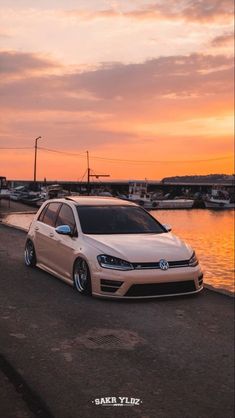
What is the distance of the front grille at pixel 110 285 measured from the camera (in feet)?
22.0

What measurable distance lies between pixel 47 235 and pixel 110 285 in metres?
2.23

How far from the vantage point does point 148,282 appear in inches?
253

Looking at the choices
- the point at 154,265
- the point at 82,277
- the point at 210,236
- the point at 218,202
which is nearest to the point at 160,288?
the point at 154,265

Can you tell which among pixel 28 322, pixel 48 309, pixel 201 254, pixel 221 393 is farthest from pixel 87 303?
pixel 201 254

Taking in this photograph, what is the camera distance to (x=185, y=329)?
713cm

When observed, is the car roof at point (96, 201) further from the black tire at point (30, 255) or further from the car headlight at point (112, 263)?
the black tire at point (30, 255)

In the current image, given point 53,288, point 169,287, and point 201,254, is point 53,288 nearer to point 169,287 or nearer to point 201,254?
point 169,287

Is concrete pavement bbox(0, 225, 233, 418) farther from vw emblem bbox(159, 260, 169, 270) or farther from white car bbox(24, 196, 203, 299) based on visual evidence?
vw emblem bbox(159, 260, 169, 270)

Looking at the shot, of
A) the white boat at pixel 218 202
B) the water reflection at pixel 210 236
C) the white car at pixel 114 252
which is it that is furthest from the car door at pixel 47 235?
the white boat at pixel 218 202

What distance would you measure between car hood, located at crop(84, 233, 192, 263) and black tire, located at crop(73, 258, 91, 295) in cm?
38

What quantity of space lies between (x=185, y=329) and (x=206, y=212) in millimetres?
105016

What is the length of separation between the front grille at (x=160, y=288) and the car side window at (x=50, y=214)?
100 inches

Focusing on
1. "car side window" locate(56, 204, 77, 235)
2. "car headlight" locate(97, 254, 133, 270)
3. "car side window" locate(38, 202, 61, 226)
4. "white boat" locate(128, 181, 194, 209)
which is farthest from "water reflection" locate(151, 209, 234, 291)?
"car headlight" locate(97, 254, 133, 270)

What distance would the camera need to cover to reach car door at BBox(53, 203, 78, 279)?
7.62 m
